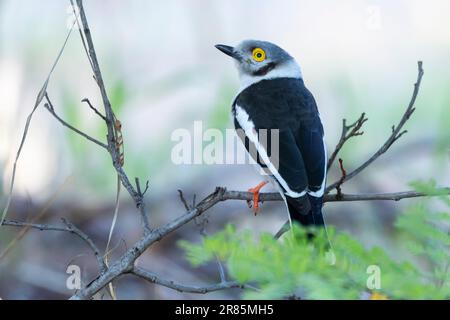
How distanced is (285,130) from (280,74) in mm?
1031

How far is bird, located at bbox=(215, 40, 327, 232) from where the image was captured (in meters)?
3.32

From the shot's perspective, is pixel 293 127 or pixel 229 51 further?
pixel 229 51

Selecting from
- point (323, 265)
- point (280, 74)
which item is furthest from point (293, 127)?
point (323, 265)

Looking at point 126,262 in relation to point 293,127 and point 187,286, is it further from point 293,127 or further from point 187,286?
point 293,127

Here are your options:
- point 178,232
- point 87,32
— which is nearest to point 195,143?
point 178,232

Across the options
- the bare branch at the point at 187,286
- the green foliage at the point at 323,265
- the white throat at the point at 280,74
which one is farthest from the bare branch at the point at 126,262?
the white throat at the point at 280,74

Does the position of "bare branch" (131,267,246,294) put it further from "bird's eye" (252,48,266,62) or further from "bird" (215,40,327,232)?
"bird's eye" (252,48,266,62)

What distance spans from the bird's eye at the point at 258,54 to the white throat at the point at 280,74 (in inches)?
3.7

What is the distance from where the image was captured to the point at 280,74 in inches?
182

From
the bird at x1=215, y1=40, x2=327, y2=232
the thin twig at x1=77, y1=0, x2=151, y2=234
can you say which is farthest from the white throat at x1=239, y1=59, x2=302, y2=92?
the thin twig at x1=77, y1=0, x2=151, y2=234

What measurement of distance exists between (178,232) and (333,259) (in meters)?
3.30
